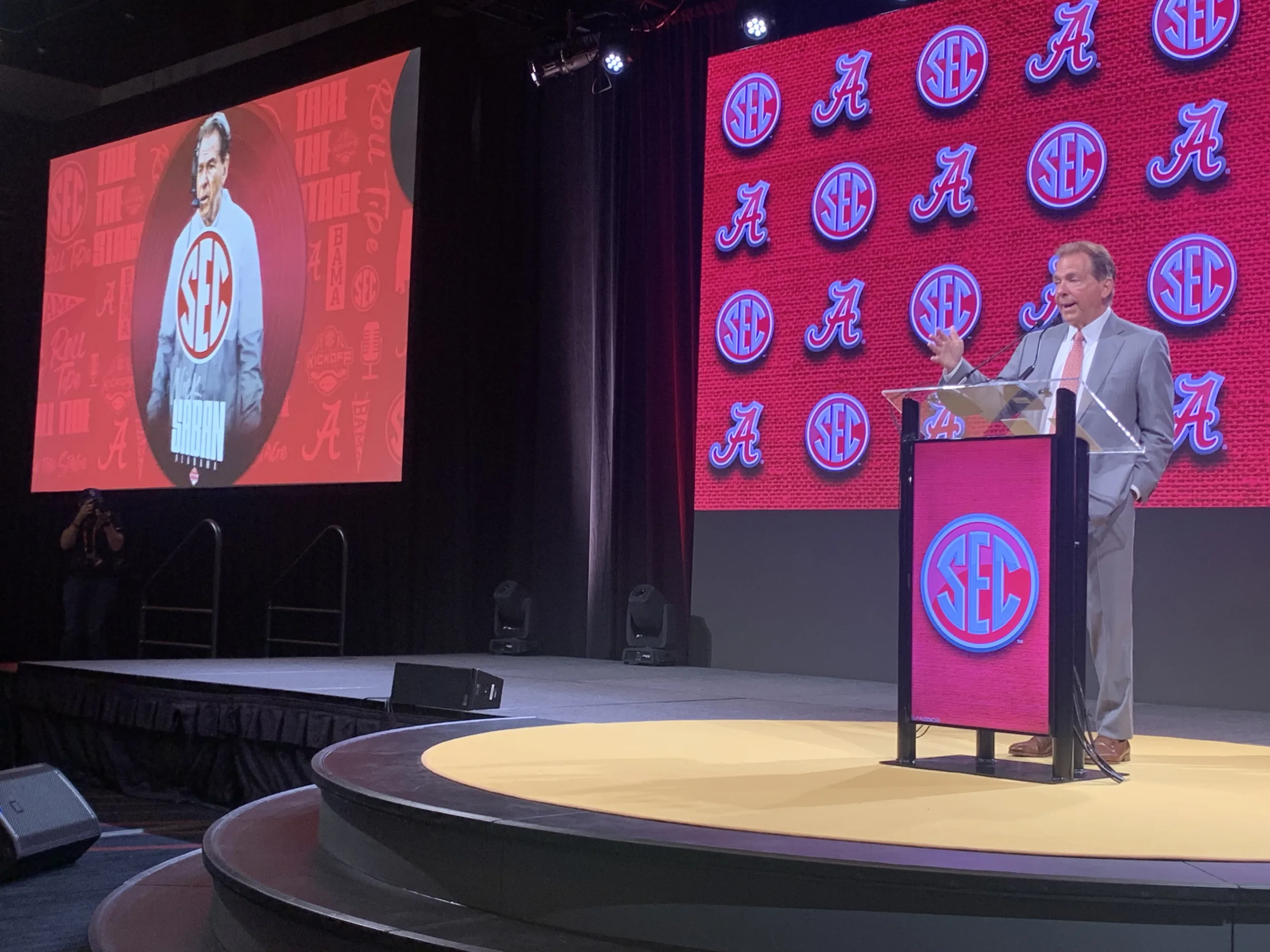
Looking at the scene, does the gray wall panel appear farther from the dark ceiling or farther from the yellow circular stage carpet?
the dark ceiling

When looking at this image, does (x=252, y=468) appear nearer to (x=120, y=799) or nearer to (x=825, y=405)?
(x=120, y=799)

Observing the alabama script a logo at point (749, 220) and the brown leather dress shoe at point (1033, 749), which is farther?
the alabama script a logo at point (749, 220)

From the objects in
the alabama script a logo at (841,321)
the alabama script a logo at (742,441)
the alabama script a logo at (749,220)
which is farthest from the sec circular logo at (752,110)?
the alabama script a logo at (742,441)

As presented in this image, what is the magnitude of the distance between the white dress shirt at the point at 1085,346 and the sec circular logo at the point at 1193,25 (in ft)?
10.1

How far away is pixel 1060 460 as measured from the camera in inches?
109

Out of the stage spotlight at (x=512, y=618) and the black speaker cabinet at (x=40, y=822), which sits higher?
the stage spotlight at (x=512, y=618)

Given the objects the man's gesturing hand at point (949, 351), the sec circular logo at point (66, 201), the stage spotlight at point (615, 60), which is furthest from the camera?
the sec circular logo at point (66, 201)

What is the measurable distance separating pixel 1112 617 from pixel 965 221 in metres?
3.63

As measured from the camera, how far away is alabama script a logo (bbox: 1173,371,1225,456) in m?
5.44

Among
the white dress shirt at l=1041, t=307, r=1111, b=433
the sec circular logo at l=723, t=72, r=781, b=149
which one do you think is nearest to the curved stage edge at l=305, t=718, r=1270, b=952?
the white dress shirt at l=1041, t=307, r=1111, b=433

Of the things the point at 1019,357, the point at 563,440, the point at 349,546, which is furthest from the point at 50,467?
the point at 1019,357

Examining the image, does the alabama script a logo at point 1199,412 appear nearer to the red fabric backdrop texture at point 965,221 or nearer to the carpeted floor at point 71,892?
the red fabric backdrop texture at point 965,221

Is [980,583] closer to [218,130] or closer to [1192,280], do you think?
[1192,280]

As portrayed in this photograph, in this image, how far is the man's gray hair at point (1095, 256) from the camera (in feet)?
10.3
